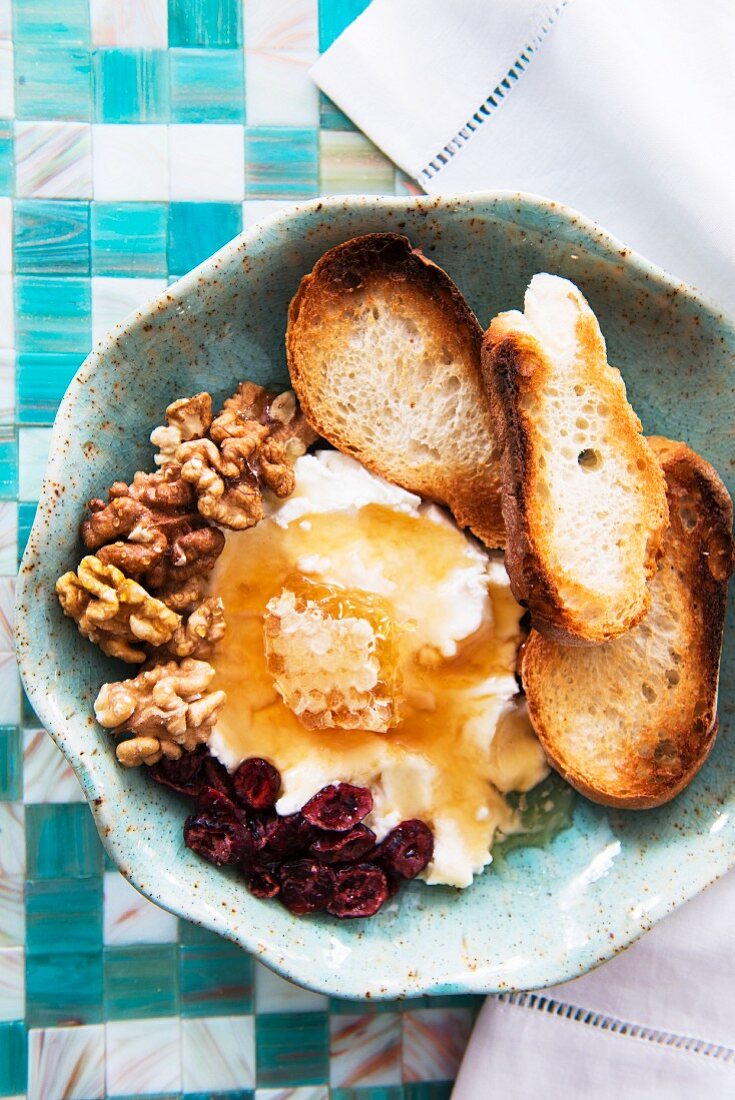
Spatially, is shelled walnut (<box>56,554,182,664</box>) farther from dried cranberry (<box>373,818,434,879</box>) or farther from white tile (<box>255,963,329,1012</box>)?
white tile (<box>255,963,329,1012</box>)

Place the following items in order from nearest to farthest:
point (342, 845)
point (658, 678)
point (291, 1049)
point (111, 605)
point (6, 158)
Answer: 1. point (111, 605)
2. point (342, 845)
3. point (658, 678)
4. point (6, 158)
5. point (291, 1049)

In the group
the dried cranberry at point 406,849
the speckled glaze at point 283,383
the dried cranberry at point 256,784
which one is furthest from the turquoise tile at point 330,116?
the dried cranberry at point 406,849

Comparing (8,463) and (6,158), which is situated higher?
(6,158)

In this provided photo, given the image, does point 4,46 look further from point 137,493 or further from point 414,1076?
point 414,1076

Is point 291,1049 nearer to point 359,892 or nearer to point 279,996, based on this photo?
point 279,996

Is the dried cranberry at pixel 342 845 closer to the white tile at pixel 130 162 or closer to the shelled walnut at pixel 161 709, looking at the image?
the shelled walnut at pixel 161 709

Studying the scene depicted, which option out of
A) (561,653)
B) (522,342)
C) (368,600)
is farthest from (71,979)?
(522,342)

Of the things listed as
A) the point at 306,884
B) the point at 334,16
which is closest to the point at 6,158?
the point at 334,16
